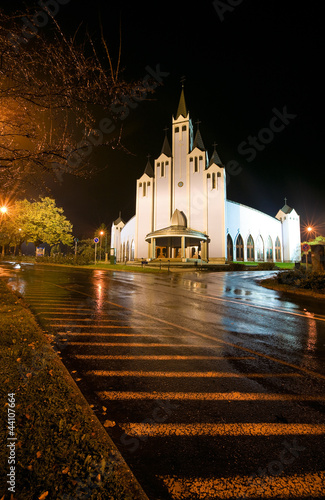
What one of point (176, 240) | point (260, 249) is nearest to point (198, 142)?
point (176, 240)

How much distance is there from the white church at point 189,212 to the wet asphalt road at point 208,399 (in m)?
Answer: 37.7

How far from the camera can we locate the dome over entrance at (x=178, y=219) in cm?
4734

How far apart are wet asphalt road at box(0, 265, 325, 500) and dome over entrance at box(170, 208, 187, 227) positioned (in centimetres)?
4126

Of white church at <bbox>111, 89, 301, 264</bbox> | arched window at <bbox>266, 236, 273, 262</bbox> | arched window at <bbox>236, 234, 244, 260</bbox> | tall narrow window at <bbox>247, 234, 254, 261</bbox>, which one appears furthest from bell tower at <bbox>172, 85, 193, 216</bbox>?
arched window at <bbox>266, 236, 273, 262</bbox>

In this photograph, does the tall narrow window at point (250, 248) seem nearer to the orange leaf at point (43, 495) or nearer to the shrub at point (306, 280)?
the shrub at point (306, 280)

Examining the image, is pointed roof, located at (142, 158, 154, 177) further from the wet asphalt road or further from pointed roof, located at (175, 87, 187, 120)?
the wet asphalt road

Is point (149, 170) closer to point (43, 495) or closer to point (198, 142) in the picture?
point (198, 142)

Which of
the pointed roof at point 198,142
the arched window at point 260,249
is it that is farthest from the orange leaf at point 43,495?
the arched window at point 260,249

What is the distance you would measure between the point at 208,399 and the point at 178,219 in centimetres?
4511

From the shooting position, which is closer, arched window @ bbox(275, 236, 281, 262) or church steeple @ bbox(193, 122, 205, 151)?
church steeple @ bbox(193, 122, 205, 151)

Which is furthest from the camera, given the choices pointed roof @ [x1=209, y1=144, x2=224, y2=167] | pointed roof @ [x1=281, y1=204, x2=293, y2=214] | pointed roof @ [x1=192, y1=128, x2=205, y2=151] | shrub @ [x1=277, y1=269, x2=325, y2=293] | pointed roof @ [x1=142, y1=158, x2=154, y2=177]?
pointed roof @ [x1=281, y1=204, x2=293, y2=214]

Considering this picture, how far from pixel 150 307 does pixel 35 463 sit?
6.81 metres

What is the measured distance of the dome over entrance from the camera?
155 ft

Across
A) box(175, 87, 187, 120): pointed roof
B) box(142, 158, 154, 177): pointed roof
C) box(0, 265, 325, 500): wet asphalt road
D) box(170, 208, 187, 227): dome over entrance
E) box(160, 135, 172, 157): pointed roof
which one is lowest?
box(0, 265, 325, 500): wet asphalt road
